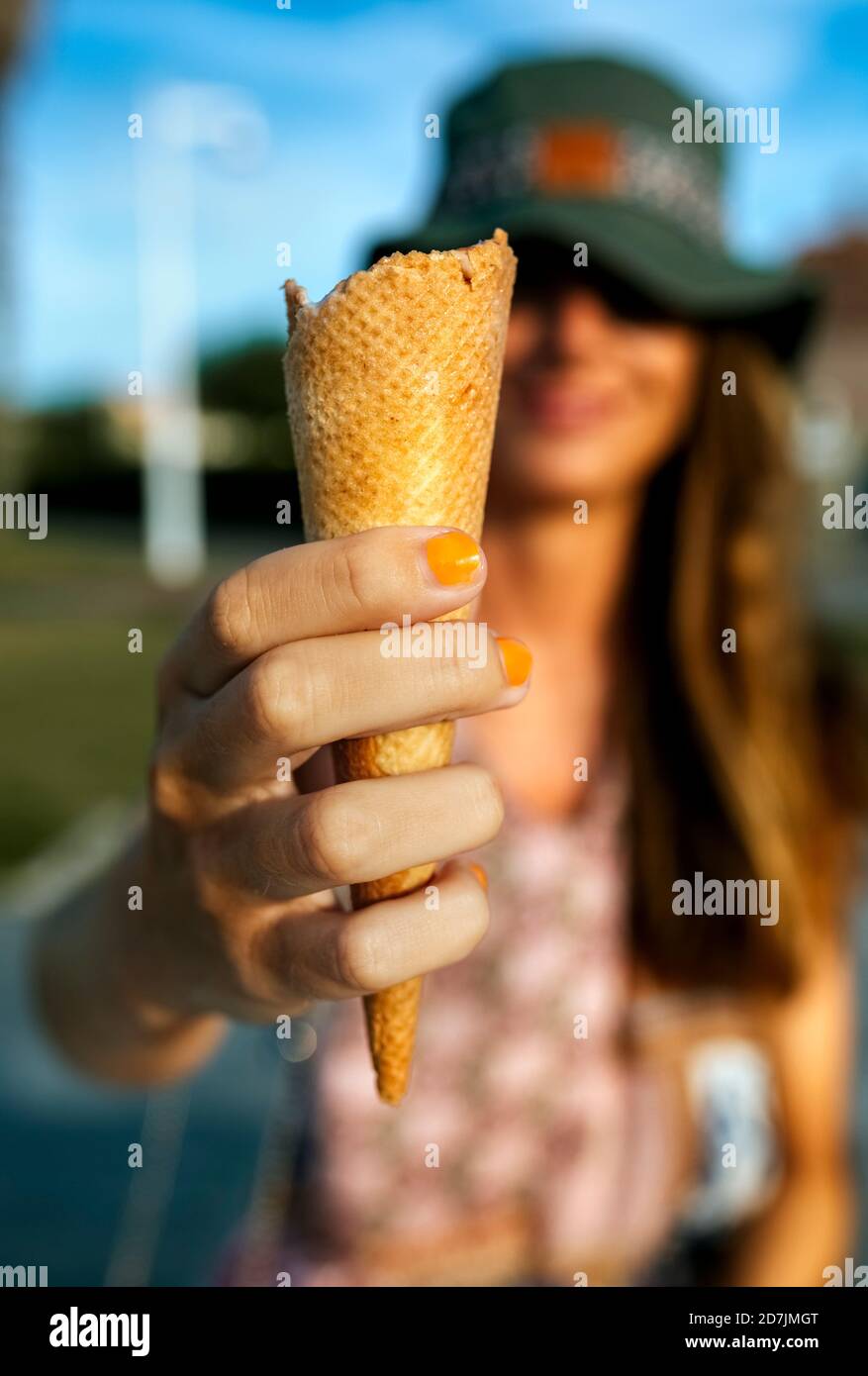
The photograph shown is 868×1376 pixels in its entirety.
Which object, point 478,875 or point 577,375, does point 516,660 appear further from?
point 577,375

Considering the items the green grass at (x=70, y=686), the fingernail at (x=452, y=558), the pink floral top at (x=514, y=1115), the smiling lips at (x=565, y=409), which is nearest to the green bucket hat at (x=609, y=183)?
the smiling lips at (x=565, y=409)

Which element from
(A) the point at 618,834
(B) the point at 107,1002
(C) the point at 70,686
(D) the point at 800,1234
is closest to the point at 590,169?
(A) the point at 618,834

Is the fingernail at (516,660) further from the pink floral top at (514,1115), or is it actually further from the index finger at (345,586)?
the pink floral top at (514,1115)

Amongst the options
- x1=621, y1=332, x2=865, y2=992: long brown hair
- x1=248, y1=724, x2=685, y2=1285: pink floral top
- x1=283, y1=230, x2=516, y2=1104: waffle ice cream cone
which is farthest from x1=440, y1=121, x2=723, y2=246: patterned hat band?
x1=283, y1=230, x2=516, y2=1104: waffle ice cream cone

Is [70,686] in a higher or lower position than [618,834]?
higher

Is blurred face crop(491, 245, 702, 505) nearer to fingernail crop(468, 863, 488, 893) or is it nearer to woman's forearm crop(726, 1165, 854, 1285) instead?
fingernail crop(468, 863, 488, 893)

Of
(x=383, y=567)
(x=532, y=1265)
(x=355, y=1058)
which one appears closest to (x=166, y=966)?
(x=383, y=567)
